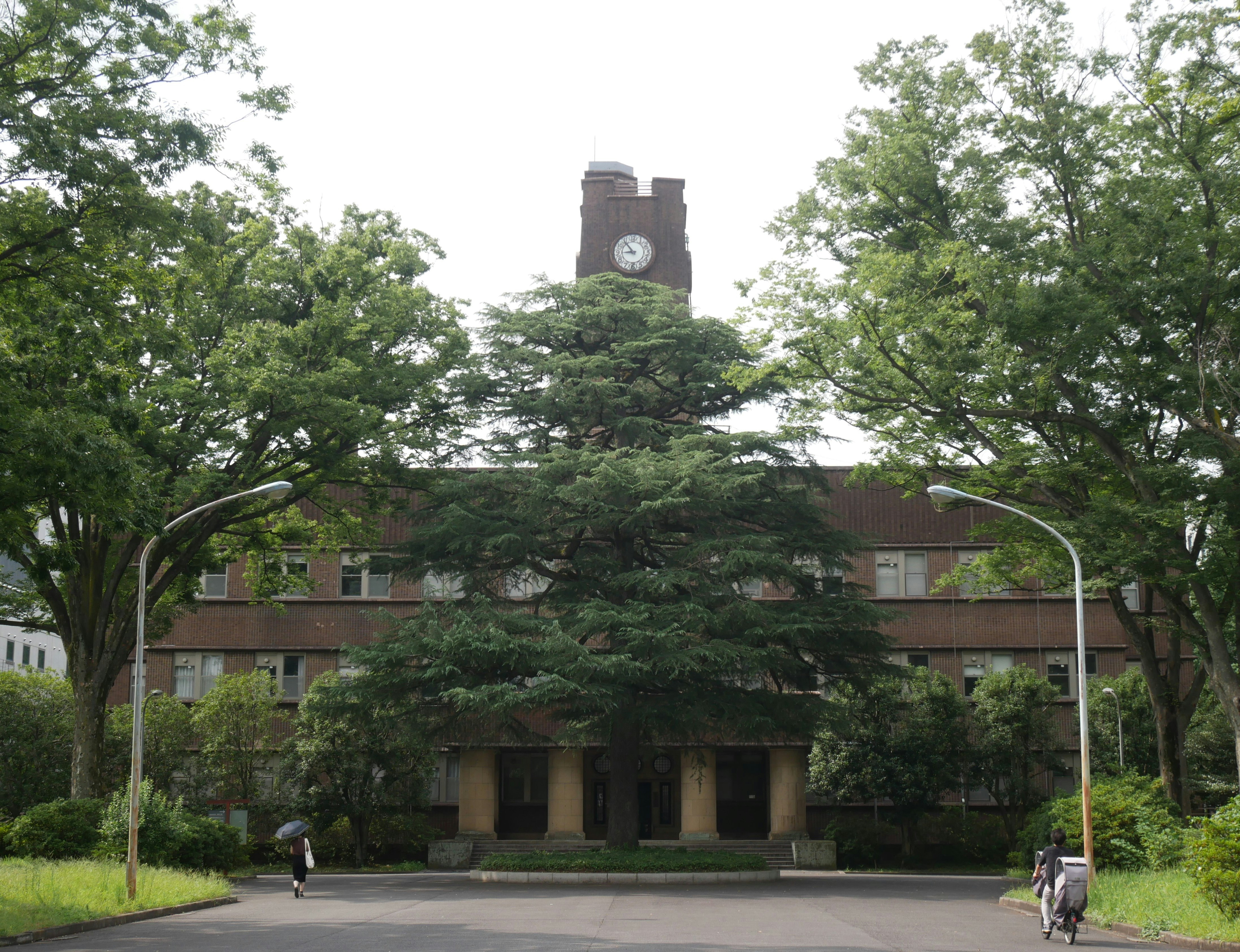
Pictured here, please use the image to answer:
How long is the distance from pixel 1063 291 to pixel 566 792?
26286 mm

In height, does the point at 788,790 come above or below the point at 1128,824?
below

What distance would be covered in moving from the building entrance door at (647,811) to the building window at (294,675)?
496 inches

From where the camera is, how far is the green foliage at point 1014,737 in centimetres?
3959

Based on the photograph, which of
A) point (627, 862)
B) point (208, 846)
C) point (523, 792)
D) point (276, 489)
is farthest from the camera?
point (523, 792)

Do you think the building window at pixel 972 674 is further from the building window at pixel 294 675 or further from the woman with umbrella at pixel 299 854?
the woman with umbrella at pixel 299 854

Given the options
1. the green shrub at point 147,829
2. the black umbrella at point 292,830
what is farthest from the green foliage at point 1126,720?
the green shrub at point 147,829

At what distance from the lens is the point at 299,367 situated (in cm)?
2531

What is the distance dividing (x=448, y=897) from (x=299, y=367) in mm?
10902

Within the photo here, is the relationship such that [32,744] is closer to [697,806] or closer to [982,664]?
[697,806]

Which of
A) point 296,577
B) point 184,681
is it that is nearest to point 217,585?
point 184,681

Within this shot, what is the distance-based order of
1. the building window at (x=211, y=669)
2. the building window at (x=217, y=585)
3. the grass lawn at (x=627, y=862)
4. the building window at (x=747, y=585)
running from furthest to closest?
the building window at (x=217, y=585), the building window at (x=211, y=669), the building window at (x=747, y=585), the grass lawn at (x=627, y=862)

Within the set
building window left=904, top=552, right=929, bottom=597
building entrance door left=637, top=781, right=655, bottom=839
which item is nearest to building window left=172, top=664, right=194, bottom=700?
building entrance door left=637, top=781, right=655, bottom=839

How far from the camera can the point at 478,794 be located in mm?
41594

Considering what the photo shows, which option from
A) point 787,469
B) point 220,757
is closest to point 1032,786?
point 787,469
